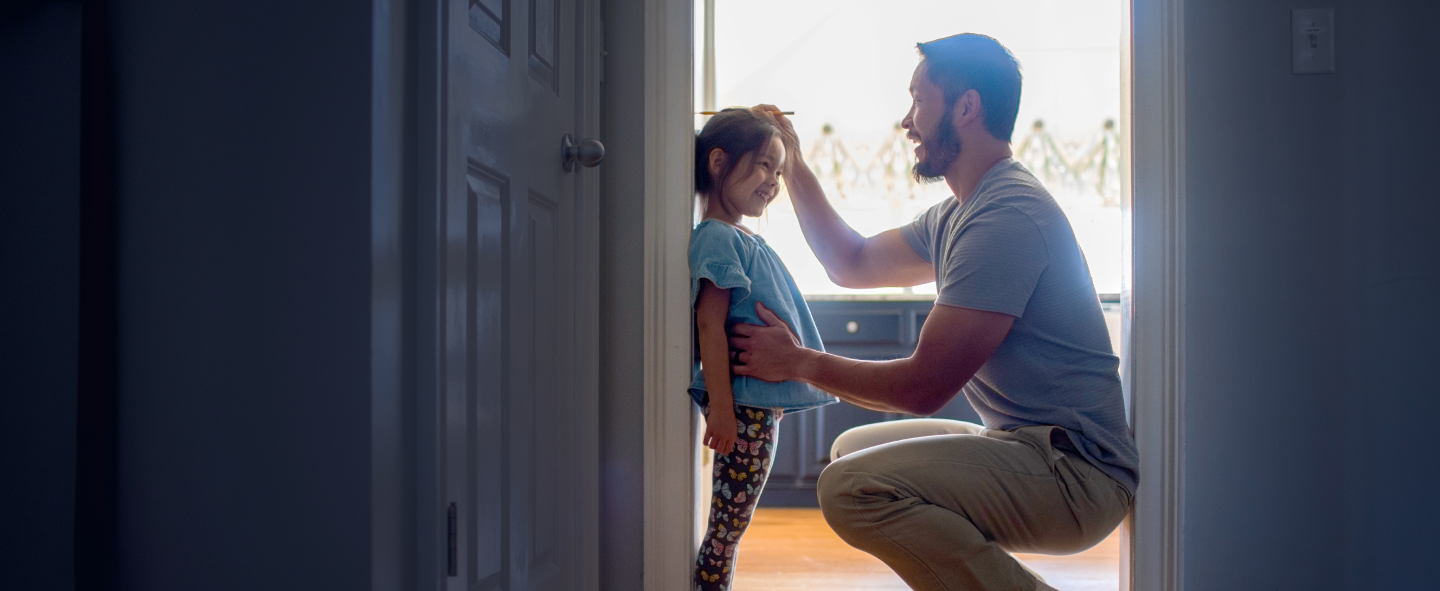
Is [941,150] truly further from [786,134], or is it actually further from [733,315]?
[733,315]

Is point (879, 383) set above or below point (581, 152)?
below

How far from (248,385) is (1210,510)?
1.55m

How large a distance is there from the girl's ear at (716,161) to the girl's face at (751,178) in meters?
0.03

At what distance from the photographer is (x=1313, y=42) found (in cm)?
139

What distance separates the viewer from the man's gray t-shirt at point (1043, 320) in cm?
118

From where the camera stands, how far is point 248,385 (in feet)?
2.37

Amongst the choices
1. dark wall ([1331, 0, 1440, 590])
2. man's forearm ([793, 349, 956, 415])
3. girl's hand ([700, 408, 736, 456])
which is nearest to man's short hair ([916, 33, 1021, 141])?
man's forearm ([793, 349, 956, 415])

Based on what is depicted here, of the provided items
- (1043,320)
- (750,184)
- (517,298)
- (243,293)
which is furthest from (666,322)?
(243,293)

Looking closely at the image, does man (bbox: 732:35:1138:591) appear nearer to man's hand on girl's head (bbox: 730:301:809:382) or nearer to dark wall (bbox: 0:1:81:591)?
man's hand on girl's head (bbox: 730:301:809:382)

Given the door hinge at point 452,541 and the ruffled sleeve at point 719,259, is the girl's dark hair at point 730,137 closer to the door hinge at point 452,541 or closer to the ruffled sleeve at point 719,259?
the ruffled sleeve at point 719,259

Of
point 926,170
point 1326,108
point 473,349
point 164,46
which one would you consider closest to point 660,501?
point 473,349

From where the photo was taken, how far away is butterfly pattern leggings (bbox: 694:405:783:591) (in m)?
1.46

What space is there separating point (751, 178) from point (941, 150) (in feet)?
1.28

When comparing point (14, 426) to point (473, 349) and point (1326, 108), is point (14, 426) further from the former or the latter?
point (1326, 108)
